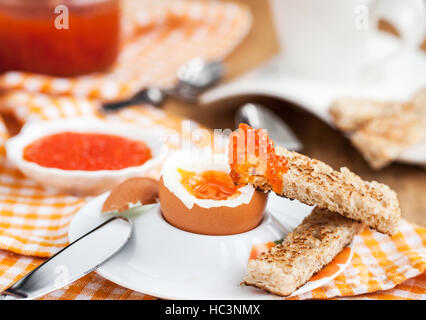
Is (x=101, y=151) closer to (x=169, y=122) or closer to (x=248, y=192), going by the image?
(x=169, y=122)

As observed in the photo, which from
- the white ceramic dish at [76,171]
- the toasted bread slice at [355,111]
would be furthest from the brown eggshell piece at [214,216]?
the toasted bread slice at [355,111]

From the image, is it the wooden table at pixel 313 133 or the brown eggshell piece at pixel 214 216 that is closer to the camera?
the brown eggshell piece at pixel 214 216

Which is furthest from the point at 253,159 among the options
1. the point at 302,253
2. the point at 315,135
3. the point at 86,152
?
the point at 315,135

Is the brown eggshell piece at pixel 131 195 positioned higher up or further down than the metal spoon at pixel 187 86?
higher up

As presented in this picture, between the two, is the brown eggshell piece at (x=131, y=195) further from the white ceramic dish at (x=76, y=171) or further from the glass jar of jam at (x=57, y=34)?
the glass jar of jam at (x=57, y=34)

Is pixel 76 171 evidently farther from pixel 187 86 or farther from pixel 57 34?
pixel 187 86

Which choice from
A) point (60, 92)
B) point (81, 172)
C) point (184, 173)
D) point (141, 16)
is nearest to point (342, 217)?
point (184, 173)

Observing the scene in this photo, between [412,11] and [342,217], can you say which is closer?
[342,217]
